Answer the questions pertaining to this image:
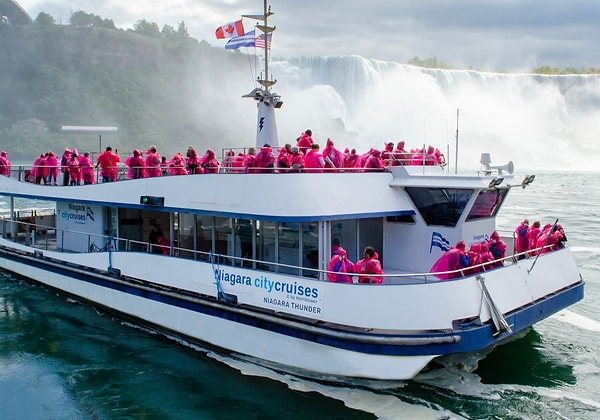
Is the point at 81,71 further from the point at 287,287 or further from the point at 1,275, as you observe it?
the point at 287,287

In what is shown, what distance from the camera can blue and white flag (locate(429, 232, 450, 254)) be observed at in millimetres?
10234

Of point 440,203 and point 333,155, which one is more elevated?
point 333,155

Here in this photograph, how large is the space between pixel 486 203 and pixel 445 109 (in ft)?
228

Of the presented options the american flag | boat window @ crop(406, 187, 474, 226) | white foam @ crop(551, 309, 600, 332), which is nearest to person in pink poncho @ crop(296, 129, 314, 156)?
boat window @ crop(406, 187, 474, 226)

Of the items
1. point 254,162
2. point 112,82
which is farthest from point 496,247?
point 112,82

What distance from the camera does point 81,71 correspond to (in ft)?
391

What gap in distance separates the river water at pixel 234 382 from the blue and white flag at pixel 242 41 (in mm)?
6256

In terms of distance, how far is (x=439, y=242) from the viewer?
406 inches

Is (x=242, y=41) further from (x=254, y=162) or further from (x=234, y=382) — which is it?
(x=234, y=382)

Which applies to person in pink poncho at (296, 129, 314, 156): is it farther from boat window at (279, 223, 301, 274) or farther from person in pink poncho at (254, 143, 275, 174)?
boat window at (279, 223, 301, 274)

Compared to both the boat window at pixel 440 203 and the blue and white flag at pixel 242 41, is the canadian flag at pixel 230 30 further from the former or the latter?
the boat window at pixel 440 203

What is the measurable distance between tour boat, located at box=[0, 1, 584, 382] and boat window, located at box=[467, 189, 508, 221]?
0.03 m

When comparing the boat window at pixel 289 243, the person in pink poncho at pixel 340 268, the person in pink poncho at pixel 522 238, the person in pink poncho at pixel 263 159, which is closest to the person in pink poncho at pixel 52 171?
the person in pink poncho at pixel 263 159

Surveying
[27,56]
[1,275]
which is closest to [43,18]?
[27,56]
